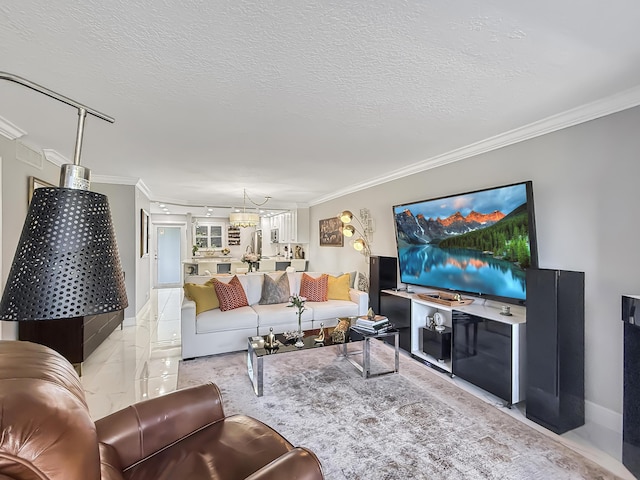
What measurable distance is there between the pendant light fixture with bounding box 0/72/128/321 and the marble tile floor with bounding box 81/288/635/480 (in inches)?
97.6

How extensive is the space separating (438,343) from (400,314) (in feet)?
2.06

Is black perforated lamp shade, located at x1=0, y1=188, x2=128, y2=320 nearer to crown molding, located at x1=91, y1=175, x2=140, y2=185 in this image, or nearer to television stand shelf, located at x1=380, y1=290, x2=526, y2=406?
television stand shelf, located at x1=380, y1=290, x2=526, y2=406

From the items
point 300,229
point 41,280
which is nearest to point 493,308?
point 41,280

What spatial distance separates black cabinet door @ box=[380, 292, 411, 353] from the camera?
12.3 ft

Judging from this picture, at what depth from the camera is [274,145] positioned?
326 centimetres

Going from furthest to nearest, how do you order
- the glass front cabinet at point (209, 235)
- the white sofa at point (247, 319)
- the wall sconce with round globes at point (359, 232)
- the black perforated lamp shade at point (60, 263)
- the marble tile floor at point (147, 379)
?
the glass front cabinet at point (209, 235) → the wall sconce with round globes at point (359, 232) → the white sofa at point (247, 319) → the marble tile floor at point (147, 379) → the black perforated lamp shade at point (60, 263)

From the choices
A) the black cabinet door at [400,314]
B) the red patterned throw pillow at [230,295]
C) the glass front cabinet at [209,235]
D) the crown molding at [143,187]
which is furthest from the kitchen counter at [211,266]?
the black cabinet door at [400,314]

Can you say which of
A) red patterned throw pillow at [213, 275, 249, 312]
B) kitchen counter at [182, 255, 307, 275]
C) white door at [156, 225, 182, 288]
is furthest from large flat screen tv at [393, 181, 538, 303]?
white door at [156, 225, 182, 288]

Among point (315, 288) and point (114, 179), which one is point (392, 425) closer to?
point (315, 288)

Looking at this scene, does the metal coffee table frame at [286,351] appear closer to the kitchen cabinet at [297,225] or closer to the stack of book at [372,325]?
the stack of book at [372,325]

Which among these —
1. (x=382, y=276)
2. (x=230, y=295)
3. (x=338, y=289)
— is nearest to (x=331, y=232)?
(x=338, y=289)

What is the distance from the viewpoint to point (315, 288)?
15.4 feet

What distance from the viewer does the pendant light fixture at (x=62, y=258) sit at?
613 mm

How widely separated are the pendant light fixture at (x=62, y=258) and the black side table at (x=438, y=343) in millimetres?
3251
